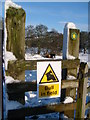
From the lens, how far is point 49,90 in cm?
254

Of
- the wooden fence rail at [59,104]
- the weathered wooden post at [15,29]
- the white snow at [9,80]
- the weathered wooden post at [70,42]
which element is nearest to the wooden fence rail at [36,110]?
the wooden fence rail at [59,104]

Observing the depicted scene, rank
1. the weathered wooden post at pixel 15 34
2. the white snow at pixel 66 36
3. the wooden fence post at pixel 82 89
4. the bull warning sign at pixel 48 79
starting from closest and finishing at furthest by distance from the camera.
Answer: the wooden fence post at pixel 82 89
the weathered wooden post at pixel 15 34
the bull warning sign at pixel 48 79
the white snow at pixel 66 36

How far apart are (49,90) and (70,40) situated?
107 centimetres

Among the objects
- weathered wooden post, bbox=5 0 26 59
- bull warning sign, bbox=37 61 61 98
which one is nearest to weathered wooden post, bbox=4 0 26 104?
weathered wooden post, bbox=5 0 26 59

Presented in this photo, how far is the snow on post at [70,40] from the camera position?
2.95 m

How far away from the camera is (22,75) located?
241cm

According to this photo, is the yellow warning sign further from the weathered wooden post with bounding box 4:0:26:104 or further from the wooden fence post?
the wooden fence post

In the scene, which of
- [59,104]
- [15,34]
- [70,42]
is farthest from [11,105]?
[70,42]

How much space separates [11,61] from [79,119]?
4.10 feet

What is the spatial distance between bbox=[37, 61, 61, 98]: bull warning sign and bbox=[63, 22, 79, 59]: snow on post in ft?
1.54

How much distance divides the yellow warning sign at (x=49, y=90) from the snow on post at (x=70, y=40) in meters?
0.70

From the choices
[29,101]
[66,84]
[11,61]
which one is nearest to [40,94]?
[66,84]

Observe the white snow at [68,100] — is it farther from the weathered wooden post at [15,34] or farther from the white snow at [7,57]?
the white snow at [7,57]

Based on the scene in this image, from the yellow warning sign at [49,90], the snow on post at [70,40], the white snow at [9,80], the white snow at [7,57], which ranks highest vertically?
the snow on post at [70,40]
